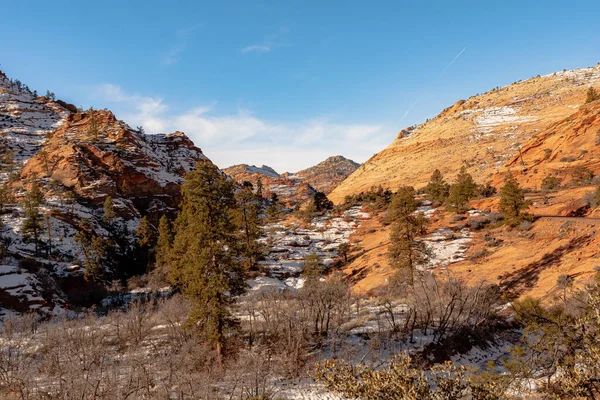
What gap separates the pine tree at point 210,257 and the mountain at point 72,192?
2822 centimetres

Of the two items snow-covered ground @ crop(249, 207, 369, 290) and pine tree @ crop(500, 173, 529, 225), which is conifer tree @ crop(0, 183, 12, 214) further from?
pine tree @ crop(500, 173, 529, 225)

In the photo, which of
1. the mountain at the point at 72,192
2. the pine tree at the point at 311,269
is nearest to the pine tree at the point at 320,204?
the pine tree at the point at 311,269

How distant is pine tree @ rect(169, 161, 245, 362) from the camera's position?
16.2 m

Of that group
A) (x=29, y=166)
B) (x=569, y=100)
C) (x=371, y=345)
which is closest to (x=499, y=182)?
(x=371, y=345)

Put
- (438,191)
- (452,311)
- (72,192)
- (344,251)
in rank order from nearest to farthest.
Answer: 1. (452,311)
2. (344,251)
3. (438,191)
4. (72,192)

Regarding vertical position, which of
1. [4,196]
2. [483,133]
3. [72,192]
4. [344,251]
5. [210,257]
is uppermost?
[483,133]

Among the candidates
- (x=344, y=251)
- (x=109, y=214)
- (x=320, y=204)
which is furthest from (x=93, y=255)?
(x=320, y=204)

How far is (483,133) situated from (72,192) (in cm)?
12659

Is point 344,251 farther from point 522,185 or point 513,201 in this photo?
point 522,185

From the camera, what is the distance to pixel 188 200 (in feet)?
55.9

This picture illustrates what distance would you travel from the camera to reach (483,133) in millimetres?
114750

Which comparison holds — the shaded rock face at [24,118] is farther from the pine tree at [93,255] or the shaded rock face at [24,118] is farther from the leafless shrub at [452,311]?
the leafless shrub at [452,311]

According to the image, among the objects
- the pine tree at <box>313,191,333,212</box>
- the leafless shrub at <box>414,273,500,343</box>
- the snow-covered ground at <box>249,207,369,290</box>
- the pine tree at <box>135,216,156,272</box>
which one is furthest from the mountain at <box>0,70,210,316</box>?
the leafless shrub at <box>414,273,500,343</box>

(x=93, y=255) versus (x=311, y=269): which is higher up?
(x=93, y=255)
